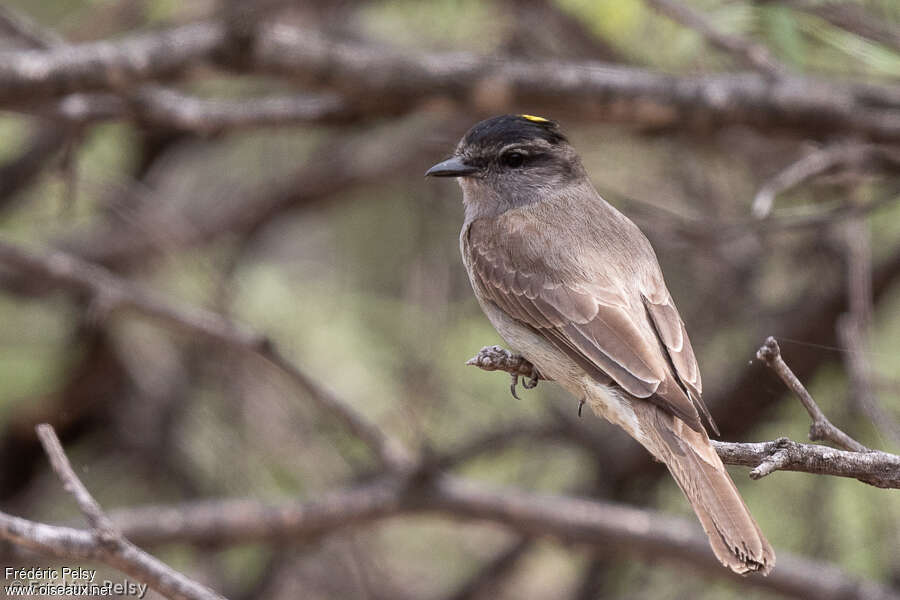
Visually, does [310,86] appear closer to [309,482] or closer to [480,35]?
[480,35]

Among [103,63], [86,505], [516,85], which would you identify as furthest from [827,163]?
[86,505]

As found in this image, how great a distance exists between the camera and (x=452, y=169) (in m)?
4.40

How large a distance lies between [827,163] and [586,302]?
2.00m

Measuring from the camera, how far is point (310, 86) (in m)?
5.19

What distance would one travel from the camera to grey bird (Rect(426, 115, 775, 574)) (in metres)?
3.08

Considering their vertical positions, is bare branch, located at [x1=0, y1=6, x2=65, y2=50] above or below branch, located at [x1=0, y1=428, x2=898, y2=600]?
above

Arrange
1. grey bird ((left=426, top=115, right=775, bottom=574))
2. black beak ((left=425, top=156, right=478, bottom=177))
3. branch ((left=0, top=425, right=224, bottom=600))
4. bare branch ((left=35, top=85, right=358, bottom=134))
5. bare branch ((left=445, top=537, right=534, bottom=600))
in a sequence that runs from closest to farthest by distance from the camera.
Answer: branch ((left=0, top=425, right=224, bottom=600))
grey bird ((left=426, top=115, right=775, bottom=574))
black beak ((left=425, top=156, right=478, bottom=177))
bare branch ((left=35, top=85, right=358, bottom=134))
bare branch ((left=445, top=537, right=534, bottom=600))

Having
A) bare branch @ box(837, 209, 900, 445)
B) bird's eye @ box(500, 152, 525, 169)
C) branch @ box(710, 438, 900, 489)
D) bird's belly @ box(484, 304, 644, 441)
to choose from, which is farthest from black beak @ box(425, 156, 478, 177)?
branch @ box(710, 438, 900, 489)

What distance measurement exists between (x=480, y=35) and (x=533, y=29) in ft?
1.11

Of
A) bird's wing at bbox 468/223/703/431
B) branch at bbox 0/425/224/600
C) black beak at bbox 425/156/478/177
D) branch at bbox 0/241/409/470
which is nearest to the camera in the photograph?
branch at bbox 0/425/224/600

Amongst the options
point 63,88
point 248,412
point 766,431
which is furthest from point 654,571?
point 63,88

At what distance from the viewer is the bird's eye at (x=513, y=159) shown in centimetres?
455

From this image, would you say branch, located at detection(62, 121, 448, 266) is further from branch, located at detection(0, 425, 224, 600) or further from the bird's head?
branch, located at detection(0, 425, 224, 600)

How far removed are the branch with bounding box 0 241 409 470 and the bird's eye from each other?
1.24m
